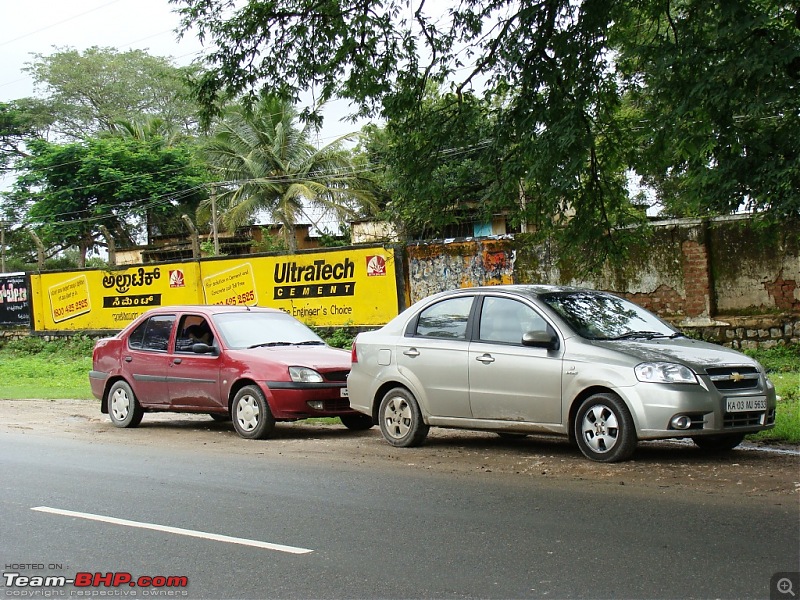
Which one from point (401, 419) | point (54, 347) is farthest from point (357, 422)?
point (54, 347)

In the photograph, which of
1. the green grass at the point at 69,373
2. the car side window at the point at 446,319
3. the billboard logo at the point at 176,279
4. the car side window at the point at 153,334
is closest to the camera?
the car side window at the point at 446,319

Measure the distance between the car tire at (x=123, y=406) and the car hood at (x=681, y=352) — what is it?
6.98 metres

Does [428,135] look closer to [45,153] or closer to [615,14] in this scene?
[615,14]

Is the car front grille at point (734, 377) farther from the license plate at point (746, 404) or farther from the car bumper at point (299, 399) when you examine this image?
the car bumper at point (299, 399)

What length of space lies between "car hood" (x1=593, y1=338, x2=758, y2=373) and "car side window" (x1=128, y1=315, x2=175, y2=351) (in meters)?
6.40

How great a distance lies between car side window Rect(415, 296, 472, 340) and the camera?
10.2 metres

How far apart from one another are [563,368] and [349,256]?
13139 mm

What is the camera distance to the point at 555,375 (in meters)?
9.17

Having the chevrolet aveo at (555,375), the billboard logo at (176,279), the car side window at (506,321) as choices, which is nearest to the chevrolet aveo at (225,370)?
the chevrolet aveo at (555,375)

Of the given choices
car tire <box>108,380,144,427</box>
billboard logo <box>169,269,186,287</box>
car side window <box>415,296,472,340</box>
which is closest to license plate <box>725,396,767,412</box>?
car side window <box>415,296,472,340</box>

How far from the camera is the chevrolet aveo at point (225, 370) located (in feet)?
38.1

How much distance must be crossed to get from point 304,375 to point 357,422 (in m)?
1.20

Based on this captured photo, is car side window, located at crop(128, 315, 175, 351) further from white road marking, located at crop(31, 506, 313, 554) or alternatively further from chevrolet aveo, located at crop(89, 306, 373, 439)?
white road marking, located at crop(31, 506, 313, 554)

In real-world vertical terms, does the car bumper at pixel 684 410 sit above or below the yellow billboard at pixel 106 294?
below
